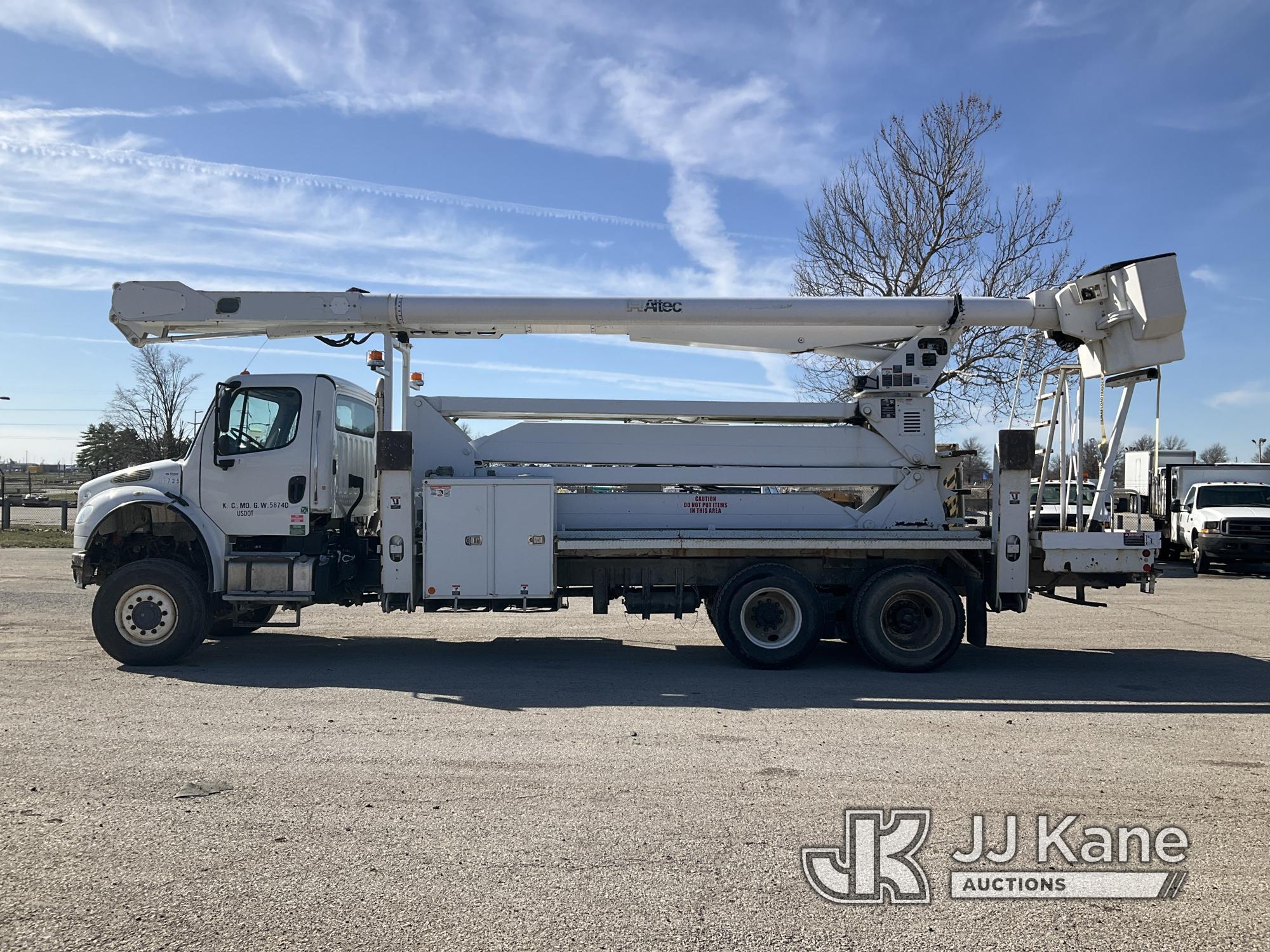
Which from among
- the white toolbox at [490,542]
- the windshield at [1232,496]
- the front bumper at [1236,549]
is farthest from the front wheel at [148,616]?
the windshield at [1232,496]

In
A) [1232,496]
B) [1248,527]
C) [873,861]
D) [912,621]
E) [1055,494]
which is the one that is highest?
[1232,496]

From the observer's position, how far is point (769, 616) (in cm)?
922

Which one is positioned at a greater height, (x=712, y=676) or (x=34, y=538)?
(x=34, y=538)

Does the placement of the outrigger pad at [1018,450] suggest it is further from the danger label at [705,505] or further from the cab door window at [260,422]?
the cab door window at [260,422]

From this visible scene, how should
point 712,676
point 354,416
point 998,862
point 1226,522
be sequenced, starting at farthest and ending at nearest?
point 1226,522 → point 354,416 → point 712,676 → point 998,862

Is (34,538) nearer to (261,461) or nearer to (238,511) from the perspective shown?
(238,511)

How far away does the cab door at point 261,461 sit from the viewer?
9.30 metres

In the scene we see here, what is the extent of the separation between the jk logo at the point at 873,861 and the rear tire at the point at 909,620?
13.7 ft

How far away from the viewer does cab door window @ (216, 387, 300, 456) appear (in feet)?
30.8

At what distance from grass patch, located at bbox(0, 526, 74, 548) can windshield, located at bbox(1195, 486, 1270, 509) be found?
25966 mm

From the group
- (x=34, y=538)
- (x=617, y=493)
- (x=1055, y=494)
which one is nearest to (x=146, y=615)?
(x=617, y=493)

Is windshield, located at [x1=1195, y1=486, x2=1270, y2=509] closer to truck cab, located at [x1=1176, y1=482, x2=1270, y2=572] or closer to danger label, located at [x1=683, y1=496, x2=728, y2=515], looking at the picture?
truck cab, located at [x1=1176, y1=482, x2=1270, y2=572]

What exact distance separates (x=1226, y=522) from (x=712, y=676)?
16932 mm

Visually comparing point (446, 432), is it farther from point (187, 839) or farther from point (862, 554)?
point (187, 839)
